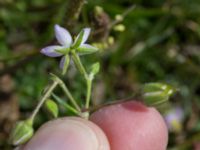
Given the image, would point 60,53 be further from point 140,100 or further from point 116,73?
point 116,73

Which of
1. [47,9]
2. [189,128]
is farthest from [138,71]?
[47,9]

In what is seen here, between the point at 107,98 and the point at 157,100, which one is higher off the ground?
the point at 157,100

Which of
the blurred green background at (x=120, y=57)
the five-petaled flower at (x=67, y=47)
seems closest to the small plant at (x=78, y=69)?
the five-petaled flower at (x=67, y=47)

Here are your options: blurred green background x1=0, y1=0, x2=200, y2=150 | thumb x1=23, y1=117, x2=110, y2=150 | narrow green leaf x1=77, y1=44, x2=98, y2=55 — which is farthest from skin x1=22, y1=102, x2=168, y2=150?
blurred green background x1=0, y1=0, x2=200, y2=150

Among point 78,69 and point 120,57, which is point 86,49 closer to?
point 78,69

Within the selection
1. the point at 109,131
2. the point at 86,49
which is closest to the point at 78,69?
the point at 86,49

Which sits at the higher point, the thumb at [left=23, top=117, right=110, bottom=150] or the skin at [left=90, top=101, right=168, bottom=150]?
the thumb at [left=23, top=117, right=110, bottom=150]

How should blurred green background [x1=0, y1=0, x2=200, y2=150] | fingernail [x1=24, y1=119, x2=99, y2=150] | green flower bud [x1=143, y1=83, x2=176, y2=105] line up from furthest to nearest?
blurred green background [x1=0, y1=0, x2=200, y2=150], green flower bud [x1=143, y1=83, x2=176, y2=105], fingernail [x1=24, y1=119, x2=99, y2=150]

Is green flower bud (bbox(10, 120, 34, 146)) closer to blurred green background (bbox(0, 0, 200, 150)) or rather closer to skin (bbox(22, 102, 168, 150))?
skin (bbox(22, 102, 168, 150))
